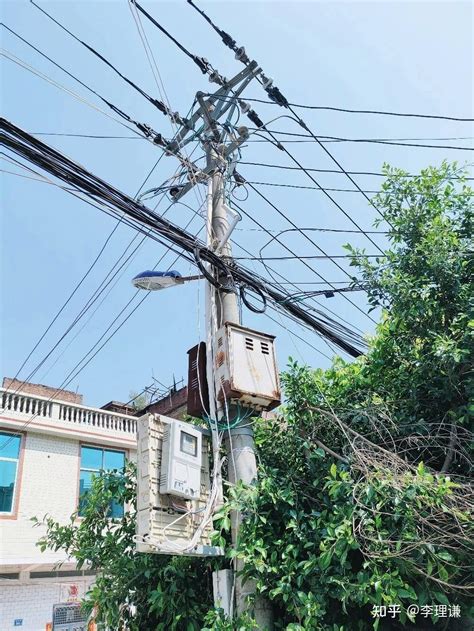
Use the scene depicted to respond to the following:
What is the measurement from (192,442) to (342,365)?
69.1 inches

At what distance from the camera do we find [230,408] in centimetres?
387

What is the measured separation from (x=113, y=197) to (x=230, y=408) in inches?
84.5

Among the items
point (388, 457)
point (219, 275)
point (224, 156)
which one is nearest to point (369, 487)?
point (388, 457)

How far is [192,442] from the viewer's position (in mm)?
3652

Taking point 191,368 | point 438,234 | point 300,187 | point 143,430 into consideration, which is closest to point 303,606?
point 143,430

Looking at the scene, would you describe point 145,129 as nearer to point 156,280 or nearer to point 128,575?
point 156,280

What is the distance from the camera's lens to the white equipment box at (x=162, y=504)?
3158 mm

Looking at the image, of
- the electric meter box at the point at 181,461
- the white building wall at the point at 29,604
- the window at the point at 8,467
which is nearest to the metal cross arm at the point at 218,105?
the electric meter box at the point at 181,461

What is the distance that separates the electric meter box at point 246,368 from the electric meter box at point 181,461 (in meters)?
0.42

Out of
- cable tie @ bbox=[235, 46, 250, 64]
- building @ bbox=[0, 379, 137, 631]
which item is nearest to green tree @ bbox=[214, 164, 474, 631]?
cable tie @ bbox=[235, 46, 250, 64]

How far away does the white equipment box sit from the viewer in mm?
3158

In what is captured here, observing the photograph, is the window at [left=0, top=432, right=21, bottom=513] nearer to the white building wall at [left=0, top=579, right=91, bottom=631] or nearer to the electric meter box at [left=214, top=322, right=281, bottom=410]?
the white building wall at [left=0, top=579, right=91, bottom=631]

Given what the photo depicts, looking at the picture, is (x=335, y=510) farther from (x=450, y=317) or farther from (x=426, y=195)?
(x=426, y=195)

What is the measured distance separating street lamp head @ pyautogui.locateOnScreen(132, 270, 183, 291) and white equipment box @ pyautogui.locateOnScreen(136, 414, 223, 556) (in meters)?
1.60
